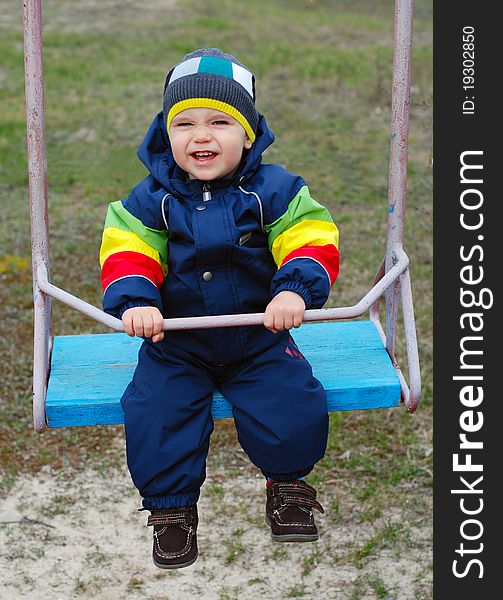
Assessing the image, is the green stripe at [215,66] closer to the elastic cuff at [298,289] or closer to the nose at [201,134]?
the nose at [201,134]

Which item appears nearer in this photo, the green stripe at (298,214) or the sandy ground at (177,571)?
the green stripe at (298,214)

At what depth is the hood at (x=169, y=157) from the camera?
9.20 ft

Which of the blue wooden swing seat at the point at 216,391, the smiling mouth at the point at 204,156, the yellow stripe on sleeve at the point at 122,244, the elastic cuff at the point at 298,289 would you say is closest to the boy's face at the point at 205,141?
the smiling mouth at the point at 204,156

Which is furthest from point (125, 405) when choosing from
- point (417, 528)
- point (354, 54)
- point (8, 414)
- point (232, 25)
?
point (232, 25)

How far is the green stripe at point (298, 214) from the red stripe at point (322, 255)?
9cm

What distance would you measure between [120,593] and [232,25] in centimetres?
935

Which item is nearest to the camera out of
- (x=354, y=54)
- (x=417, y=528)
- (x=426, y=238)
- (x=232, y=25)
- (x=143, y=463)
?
(x=143, y=463)

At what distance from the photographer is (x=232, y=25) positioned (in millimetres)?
12180

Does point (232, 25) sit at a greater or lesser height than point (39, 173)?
greater

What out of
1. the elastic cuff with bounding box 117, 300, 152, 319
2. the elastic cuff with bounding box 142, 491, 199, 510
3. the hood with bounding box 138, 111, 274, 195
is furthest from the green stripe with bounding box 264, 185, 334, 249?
the elastic cuff with bounding box 142, 491, 199, 510

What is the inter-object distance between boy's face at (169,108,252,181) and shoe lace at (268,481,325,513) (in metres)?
0.82

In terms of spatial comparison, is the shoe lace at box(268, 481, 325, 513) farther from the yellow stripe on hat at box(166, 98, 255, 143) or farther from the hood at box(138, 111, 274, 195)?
the yellow stripe on hat at box(166, 98, 255, 143)

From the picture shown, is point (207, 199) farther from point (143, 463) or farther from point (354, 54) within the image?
point (354, 54)

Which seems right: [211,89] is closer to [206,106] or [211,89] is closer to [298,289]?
[206,106]
